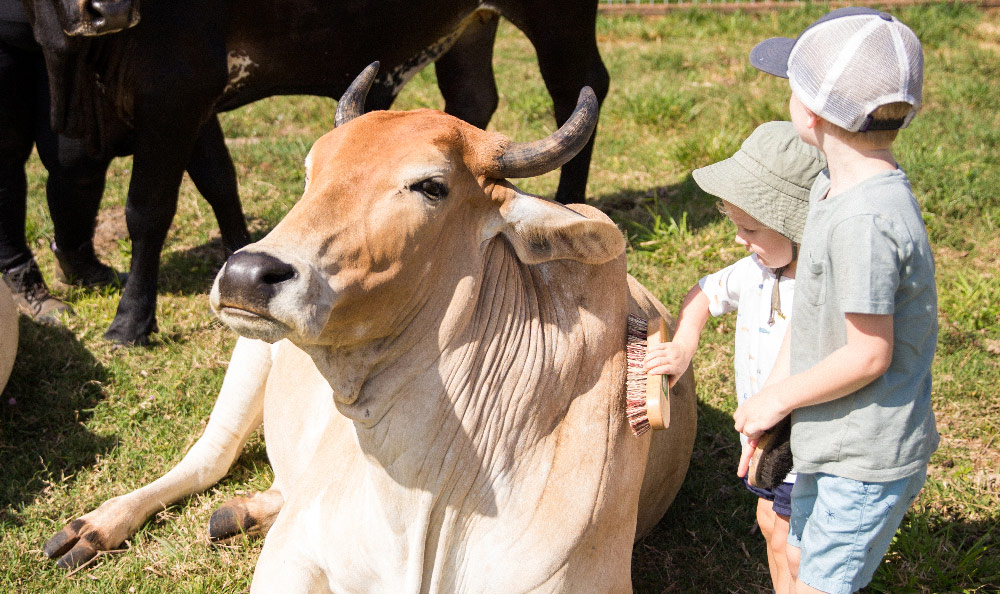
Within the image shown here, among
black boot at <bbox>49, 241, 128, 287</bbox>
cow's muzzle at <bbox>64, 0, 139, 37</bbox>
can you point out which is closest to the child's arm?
cow's muzzle at <bbox>64, 0, 139, 37</bbox>

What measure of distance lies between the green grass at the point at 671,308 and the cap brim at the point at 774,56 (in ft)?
5.44

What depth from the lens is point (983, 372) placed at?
427 centimetres

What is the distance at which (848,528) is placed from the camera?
2373mm

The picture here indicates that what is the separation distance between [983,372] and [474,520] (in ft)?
9.06

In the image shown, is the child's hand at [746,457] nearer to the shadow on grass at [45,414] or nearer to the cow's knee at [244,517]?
the cow's knee at [244,517]

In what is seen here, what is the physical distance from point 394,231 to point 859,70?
1062 mm

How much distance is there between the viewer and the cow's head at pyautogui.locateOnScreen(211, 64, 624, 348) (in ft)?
6.97

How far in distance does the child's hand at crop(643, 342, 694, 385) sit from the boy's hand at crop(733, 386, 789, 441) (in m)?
0.18

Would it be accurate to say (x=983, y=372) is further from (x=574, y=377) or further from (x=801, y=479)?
(x=574, y=377)

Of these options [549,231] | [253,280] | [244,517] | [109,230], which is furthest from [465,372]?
[109,230]

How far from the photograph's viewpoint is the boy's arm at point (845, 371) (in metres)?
2.19

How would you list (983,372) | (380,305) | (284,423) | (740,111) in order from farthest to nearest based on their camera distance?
1. (740,111)
2. (983,372)
3. (284,423)
4. (380,305)

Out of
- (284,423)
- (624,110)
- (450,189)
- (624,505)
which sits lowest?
(624,110)

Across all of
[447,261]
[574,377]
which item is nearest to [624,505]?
[574,377]
